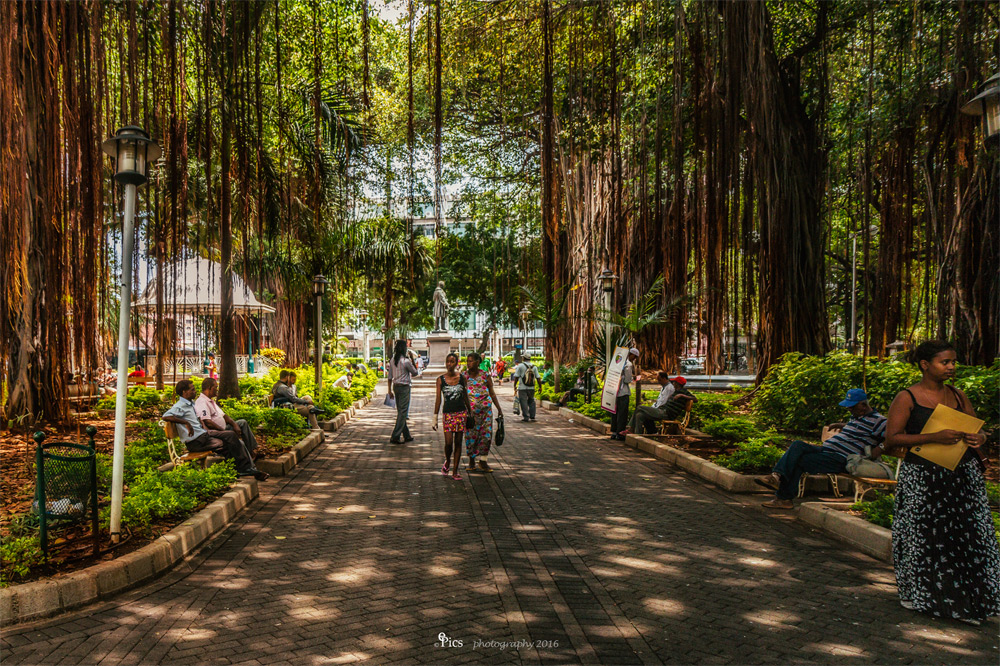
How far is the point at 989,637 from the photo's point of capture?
3652 millimetres

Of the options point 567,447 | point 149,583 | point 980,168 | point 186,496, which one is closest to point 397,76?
point 567,447

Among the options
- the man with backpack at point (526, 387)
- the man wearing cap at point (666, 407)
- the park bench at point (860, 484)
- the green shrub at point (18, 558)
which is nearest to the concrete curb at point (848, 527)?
the park bench at point (860, 484)

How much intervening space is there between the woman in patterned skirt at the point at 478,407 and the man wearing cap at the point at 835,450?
3.43m

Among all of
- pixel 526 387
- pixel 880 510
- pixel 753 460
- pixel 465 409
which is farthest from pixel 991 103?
pixel 526 387

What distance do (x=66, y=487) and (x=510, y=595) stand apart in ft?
9.93

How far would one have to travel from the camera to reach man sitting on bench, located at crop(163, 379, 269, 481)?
740 cm

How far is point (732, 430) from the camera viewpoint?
1054 centimetres

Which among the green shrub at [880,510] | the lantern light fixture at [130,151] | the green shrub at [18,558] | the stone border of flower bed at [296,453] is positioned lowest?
the stone border of flower bed at [296,453]

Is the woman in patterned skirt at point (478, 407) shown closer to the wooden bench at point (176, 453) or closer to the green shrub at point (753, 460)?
the green shrub at point (753, 460)

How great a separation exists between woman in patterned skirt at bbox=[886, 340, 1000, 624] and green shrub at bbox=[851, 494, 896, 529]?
140 cm

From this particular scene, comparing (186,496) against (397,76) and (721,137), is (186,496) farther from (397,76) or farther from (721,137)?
(397,76)

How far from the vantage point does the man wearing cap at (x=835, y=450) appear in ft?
22.0

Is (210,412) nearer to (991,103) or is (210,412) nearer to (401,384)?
(401,384)

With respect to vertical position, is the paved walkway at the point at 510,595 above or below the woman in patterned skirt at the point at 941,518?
below
